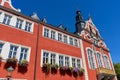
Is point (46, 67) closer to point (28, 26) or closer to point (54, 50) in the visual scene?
point (54, 50)

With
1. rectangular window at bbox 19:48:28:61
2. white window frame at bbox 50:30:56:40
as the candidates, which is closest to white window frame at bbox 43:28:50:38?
white window frame at bbox 50:30:56:40

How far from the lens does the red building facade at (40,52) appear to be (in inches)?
557

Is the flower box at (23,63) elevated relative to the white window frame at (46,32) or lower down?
lower down

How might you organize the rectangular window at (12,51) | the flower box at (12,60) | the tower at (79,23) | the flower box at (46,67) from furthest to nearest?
the tower at (79,23)
the flower box at (46,67)
the rectangular window at (12,51)
the flower box at (12,60)

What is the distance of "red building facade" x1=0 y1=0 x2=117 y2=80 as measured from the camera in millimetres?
14156

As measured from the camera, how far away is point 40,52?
16922 millimetres

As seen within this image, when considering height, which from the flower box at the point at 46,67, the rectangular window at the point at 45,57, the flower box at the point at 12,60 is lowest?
the flower box at the point at 46,67

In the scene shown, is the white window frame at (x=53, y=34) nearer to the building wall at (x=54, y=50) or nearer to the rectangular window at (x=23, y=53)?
the building wall at (x=54, y=50)

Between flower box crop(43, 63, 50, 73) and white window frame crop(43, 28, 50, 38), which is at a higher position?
white window frame crop(43, 28, 50, 38)

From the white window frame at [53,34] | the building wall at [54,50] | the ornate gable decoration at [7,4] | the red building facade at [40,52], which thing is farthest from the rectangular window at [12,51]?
the white window frame at [53,34]

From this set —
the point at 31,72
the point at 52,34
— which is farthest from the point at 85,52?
the point at 31,72

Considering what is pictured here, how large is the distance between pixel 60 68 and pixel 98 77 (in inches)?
351

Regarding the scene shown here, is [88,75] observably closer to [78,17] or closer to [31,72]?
[31,72]

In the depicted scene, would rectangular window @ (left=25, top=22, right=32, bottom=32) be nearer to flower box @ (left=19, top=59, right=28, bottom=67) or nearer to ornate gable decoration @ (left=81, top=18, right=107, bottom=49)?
flower box @ (left=19, top=59, right=28, bottom=67)
